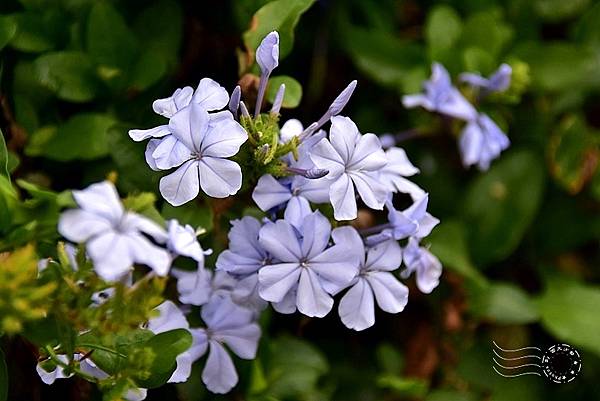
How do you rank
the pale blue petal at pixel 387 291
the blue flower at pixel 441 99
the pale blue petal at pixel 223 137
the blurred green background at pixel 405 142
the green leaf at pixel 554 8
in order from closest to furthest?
the pale blue petal at pixel 223 137 < the pale blue petal at pixel 387 291 < the blurred green background at pixel 405 142 < the blue flower at pixel 441 99 < the green leaf at pixel 554 8

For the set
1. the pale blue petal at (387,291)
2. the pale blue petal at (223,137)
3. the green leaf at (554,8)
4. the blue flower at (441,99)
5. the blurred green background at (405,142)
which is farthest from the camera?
the green leaf at (554,8)

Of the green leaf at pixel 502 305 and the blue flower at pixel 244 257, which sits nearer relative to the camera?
the blue flower at pixel 244 257

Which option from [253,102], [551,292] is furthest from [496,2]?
[253,102]

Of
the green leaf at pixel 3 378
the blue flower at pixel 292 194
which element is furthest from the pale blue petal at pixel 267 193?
the green leaf at pixel 3 378

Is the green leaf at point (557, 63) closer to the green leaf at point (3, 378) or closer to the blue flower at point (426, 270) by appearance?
the blue flower at point (426, 270)

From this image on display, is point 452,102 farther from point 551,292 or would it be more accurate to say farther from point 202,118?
point 202,118

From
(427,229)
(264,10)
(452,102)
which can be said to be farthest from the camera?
(452,102)
